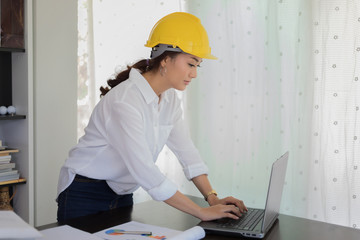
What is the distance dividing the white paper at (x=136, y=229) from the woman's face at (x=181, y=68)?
607mm

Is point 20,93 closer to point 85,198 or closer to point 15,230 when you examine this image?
point 85,198

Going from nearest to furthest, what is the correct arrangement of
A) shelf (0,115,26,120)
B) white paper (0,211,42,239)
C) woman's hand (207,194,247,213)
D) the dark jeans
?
white paper (0,211,42,239), woman's hand (207,194,247,213), the dark jeans, shelf (0,115,26,120)

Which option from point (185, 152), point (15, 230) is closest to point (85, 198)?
point (185, 152)

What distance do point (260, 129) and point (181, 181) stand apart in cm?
94

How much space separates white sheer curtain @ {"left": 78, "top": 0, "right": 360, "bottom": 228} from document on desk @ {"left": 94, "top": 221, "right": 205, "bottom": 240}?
5.16 feet

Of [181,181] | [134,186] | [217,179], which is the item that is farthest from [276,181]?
[181,181]

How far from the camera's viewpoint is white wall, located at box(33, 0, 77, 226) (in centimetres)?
298

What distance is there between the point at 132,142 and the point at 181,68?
0.40 metres

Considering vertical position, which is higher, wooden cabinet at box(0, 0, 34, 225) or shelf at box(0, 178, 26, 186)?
wooden cabinet at box(0, 0, 34, 225)

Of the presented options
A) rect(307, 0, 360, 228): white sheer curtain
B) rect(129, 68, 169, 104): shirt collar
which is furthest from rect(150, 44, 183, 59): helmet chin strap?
rect(307, 0, 360, 228): white sheer curtain

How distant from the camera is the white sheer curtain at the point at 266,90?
2.68 metres

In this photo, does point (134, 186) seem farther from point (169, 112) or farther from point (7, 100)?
point (7, 100)

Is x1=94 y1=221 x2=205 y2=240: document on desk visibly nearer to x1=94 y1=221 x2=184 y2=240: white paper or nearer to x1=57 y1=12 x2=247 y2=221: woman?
x1=94 y1=221 x2=184 y2=240: white paper

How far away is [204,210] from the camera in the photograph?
160 centimetres
